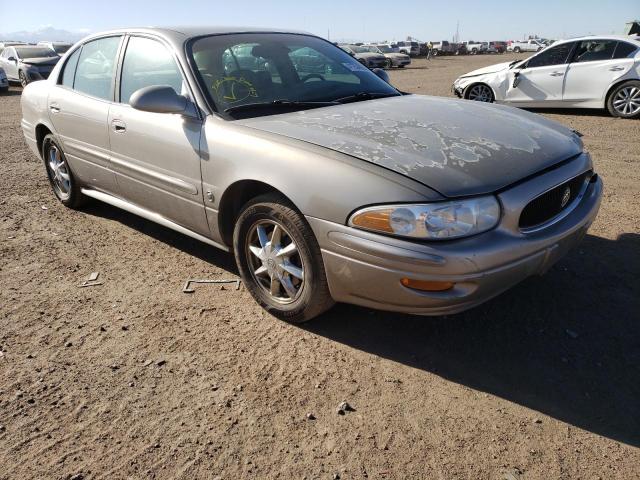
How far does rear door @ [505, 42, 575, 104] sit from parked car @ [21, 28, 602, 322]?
21.5 feet

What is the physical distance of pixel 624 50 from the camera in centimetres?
878

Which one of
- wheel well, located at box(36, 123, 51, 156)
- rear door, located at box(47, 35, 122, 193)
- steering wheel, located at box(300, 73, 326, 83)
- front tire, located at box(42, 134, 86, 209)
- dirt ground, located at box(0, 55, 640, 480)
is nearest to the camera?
dirt ground, located at box(0, 55, 640, 480)

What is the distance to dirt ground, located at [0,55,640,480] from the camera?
6.80 feet

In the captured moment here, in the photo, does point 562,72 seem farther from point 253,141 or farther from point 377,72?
point 253,141

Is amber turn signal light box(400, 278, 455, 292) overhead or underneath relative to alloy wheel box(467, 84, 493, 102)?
overhead

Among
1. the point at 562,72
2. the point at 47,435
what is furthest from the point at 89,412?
the point at 562,72

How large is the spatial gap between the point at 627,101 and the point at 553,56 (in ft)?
4.95

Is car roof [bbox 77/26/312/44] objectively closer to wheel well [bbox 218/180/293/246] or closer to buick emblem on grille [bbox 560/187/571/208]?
wheel well [bbox 218/180/293/246]

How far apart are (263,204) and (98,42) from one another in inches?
98.8

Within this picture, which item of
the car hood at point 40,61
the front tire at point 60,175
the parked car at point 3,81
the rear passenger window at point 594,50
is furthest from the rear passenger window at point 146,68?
the parked car at point 3,81

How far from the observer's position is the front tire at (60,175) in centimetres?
471

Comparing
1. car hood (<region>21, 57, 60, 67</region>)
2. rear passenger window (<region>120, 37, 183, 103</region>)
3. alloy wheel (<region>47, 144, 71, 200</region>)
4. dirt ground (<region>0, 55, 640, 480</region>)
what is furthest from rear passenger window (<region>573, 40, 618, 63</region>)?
car hood (<region>21, 57, 60, 67</region>)

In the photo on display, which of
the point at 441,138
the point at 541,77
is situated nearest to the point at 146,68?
the point at 441,138

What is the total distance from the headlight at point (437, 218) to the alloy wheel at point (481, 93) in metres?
8.47
